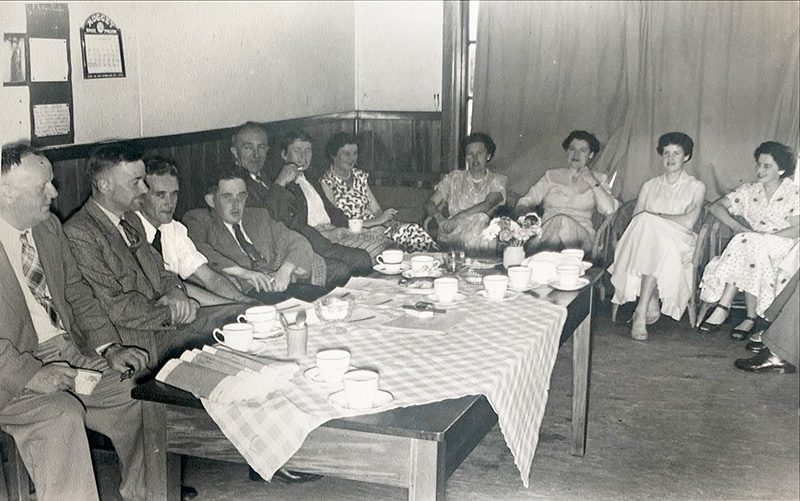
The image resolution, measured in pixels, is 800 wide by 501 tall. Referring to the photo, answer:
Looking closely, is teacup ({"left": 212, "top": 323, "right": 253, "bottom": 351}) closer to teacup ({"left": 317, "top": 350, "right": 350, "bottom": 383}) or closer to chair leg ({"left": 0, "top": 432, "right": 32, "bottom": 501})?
teacup ({"left": 317, "top": 350, "right": 350, "bottom": 383})

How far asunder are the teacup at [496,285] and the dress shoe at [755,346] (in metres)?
2.48

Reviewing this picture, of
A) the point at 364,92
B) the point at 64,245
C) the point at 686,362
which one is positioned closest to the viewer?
the point at 64,245

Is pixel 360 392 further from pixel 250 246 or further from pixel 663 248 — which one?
pixel 663 248

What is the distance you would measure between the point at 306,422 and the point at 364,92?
5.07m

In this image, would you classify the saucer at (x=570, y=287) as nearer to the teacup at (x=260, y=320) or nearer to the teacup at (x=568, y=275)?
the teacup at (x=568, y=275)

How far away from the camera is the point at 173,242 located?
11.8 feet

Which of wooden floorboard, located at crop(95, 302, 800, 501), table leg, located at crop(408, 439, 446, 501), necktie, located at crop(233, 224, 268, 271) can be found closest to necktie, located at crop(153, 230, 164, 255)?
necktie, located at crop(233, 224, 268, 271)

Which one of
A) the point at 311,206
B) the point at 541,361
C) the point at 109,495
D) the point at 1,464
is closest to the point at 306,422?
the point at 541,361

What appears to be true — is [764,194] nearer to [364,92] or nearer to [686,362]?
[686,362]

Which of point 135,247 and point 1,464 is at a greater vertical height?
point 135,247

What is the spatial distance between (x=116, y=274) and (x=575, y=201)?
3.13m

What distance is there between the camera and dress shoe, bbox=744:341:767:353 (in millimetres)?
4790

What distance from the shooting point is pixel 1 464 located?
8.65 ft

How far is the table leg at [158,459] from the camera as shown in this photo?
6.86 ft
